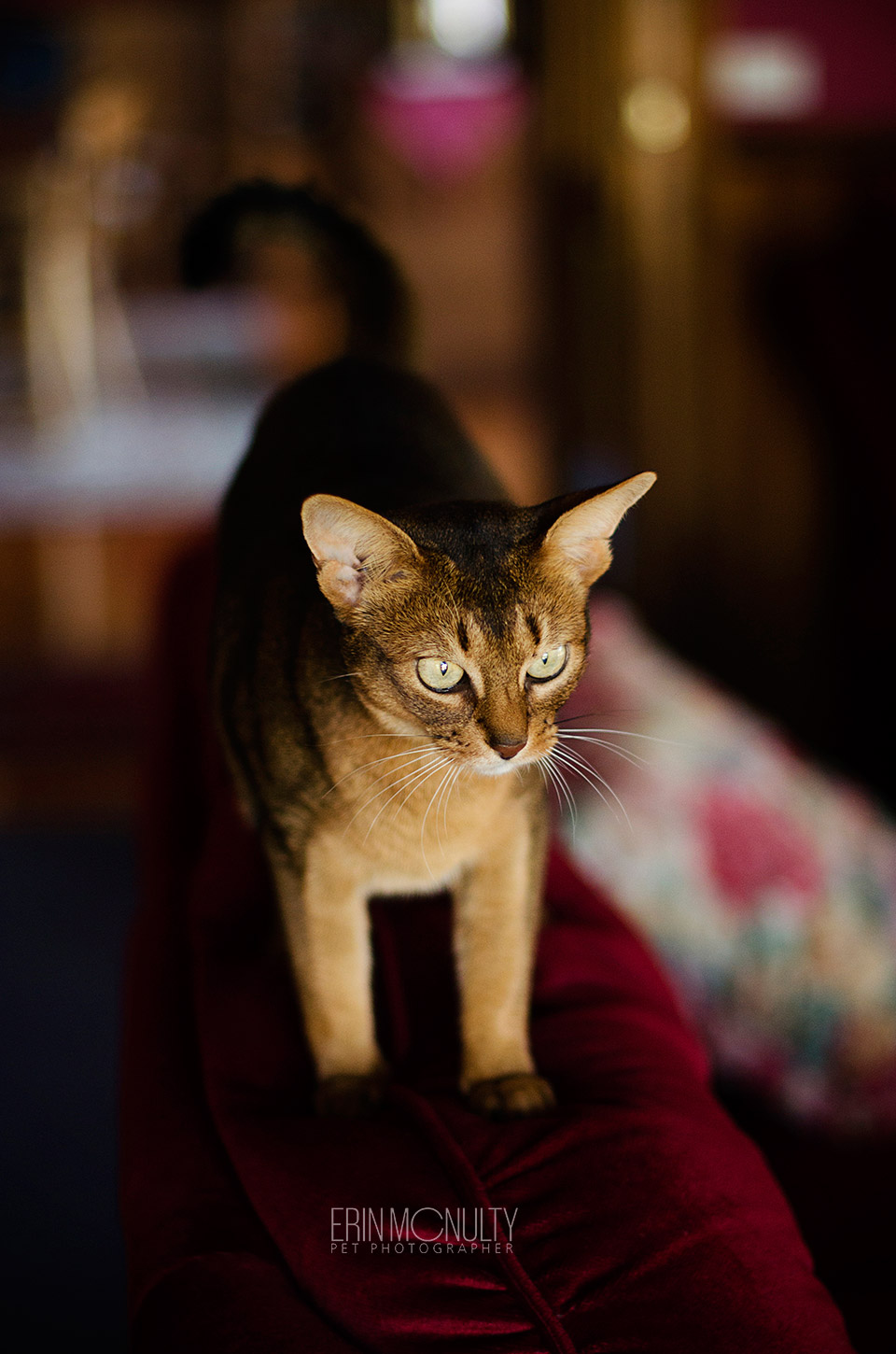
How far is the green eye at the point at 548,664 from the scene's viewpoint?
0.70 metres

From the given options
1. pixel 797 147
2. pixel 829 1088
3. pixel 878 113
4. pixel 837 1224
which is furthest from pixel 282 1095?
pixel 878 113

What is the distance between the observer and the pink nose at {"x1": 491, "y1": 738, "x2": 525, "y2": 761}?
69 cm

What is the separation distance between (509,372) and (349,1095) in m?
4.42

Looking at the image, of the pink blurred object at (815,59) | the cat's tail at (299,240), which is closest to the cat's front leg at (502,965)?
the cat's tail at (299,240)

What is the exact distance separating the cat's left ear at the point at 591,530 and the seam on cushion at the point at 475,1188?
346mm

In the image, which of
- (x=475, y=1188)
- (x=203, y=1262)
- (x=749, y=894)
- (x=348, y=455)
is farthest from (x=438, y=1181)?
(x=749, y=894)

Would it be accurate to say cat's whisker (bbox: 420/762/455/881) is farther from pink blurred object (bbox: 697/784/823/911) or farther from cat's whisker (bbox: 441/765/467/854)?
pink blurred object (bbox: 697/784/823/911)

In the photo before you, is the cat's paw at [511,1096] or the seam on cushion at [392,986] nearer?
the cat's paw at [511,1096]

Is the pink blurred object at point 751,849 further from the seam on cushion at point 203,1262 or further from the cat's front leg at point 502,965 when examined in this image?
the seam on cushion at point 203,1262

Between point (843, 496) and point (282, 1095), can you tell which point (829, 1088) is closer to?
point (282, 1095)

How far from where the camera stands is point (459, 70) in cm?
386

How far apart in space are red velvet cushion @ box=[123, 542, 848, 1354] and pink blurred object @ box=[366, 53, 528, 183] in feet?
11.9

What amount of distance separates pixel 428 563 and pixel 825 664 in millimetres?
2533

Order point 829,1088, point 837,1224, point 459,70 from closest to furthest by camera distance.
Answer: point 837,1224
point 829,1088
point 459,70
